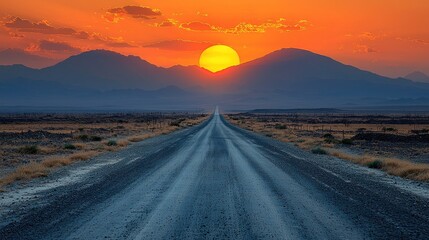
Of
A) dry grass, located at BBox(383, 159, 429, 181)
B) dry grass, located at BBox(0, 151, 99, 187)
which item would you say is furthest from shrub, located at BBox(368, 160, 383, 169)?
dry grass, located at BBox(0, 151, 99, 187)

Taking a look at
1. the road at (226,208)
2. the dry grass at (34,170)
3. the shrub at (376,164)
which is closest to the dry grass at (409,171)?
the shrub at (376,164)

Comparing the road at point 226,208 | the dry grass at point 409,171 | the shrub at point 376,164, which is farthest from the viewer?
the shrub at point 376,164

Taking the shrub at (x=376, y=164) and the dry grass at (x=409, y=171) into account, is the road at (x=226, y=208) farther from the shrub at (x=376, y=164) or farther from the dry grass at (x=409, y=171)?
the shrub at (x=376, y=164)

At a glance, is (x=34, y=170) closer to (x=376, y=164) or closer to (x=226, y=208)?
(x=226, y=208)

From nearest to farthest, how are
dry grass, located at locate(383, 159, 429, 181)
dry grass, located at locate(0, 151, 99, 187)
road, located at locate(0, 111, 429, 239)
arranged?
road, located at locate(0, 111, 429, 239), dry grass, located at locate(0, 151, 99, 187), dry grass, located at locate(383, 159, 429, 181)

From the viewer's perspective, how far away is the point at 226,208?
1185cm

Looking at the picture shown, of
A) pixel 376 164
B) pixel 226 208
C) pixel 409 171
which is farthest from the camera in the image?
pixel 376 164

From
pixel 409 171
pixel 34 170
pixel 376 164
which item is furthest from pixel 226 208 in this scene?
pixel 376 164

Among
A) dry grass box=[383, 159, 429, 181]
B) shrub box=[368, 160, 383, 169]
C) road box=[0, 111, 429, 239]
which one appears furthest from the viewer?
shrub box=[368, 160, 383, 169]

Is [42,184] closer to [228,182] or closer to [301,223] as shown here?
[228,182]

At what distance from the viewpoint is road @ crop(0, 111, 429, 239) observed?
9414 mm

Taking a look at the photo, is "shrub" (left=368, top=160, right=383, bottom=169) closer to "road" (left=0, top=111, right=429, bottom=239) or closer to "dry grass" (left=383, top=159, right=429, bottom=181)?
"dry grass" (left=383, top=159, right=429, bottom=181)

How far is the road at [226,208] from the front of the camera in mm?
9414

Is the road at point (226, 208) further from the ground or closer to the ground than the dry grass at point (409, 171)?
further from the ground
